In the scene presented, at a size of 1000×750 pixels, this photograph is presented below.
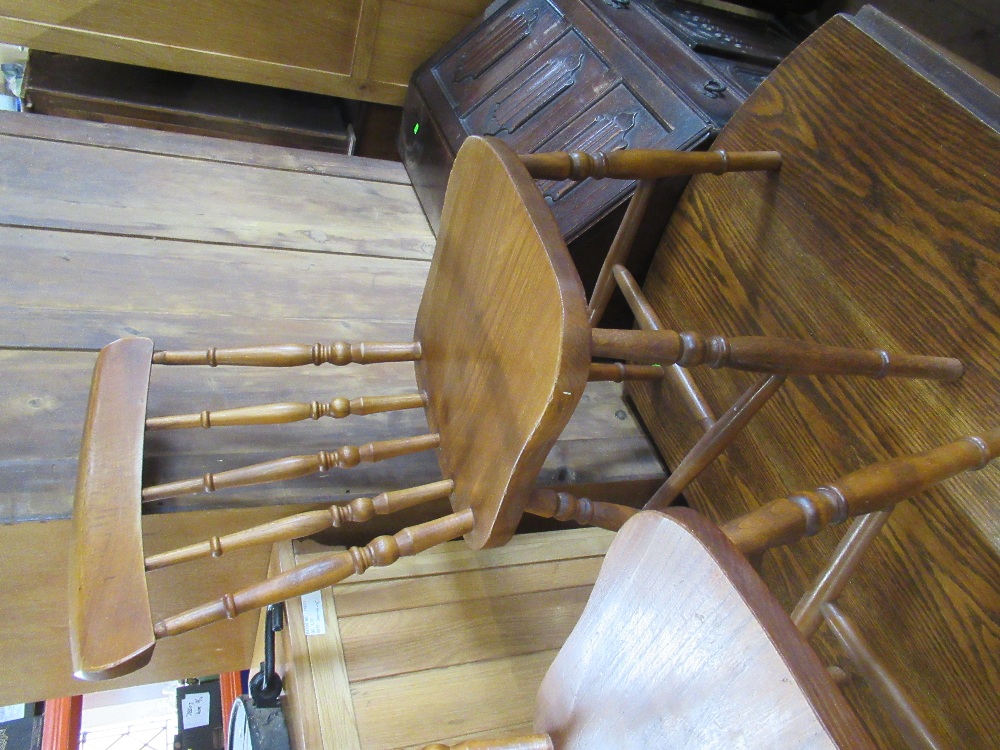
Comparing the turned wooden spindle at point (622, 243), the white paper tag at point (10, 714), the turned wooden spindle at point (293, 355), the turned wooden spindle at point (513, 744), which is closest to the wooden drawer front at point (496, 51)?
Answer: the turned wooden spindle at point (622, 243)

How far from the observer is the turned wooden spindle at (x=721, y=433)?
37.6 inches

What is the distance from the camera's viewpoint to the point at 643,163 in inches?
41.9

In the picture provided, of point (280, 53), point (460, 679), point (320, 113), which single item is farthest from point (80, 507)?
point (320, 113)

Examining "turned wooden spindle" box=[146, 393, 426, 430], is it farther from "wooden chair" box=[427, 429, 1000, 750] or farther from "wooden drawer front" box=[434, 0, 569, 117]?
"wooden drawer front" box=[434, 0, 569, 117]

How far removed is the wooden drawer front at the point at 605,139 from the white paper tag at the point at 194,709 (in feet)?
5.45

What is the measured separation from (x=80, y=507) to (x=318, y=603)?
38cm

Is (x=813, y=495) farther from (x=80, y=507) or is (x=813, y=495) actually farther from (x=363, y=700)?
(x=80, y=507)

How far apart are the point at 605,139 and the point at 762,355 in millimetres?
727

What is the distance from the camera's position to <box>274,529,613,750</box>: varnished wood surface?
3.38 feet

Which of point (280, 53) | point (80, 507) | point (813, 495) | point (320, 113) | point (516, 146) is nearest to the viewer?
point (813, 495)

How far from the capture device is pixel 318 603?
44.6 inches

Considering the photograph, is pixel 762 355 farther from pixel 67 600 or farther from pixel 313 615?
pixel 67 600

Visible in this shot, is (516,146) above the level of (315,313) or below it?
above

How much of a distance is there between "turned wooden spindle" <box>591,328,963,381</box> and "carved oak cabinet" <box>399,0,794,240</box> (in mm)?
571
